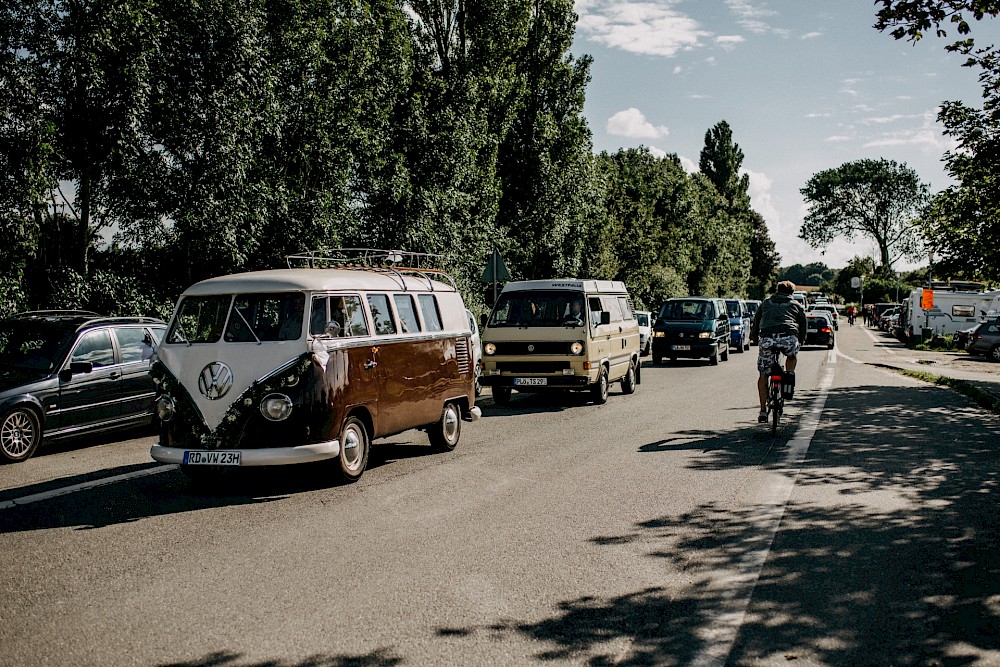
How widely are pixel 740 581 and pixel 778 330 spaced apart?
7.35 metres

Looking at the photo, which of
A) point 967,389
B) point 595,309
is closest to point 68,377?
point 595,309

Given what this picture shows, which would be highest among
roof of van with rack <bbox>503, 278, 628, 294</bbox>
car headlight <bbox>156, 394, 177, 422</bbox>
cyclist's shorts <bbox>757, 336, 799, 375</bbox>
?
roof of van with rack <bbox>503, 278, 628, 294</bbox>

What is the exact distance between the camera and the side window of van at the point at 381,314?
9508mm

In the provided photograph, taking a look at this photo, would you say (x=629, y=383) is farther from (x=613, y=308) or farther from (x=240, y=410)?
(x=240, y=410)

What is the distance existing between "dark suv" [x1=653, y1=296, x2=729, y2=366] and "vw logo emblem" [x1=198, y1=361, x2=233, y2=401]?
20.7m

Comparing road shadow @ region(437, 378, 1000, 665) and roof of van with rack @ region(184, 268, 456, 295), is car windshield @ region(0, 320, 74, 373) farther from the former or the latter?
road shadow @ region(437, 378, 1000, 665)

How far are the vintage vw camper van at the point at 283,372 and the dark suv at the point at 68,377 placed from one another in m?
2.82

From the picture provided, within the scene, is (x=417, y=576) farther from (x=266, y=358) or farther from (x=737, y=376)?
Answer: (x=737, y=376)

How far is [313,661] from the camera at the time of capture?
4207mm

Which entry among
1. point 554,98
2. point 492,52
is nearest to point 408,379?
point 492,52

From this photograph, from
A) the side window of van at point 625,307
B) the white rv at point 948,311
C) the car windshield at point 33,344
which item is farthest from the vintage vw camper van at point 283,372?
the white rv at point 948,311

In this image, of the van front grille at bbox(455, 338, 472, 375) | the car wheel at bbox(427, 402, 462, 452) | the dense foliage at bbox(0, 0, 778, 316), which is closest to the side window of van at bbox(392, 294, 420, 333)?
the van front grille at bbox(455, 338, 472, 375)

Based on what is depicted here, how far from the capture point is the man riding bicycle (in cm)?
1218

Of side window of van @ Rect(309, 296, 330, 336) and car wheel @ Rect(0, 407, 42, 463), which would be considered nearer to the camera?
side window of van @ Rect(309, 296, 330, 336)
